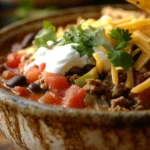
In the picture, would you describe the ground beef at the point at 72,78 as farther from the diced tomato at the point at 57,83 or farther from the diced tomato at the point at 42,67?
the diced tomato at the point at 42,67

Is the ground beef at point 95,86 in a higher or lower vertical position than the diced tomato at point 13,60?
higher

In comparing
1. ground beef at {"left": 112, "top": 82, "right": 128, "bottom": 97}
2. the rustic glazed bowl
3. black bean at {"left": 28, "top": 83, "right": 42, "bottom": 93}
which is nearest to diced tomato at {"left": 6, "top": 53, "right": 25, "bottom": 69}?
black bean at {"left": 28, "top": 83, "right": 42, "bottom": 93}

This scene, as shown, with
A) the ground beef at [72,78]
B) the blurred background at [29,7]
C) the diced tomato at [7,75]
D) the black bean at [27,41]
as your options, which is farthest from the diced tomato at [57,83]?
the blurred background at [29,7]

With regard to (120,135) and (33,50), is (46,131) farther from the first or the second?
(33,50)

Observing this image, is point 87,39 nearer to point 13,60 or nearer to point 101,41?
point 101,41

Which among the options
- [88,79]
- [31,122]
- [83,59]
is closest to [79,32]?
[83,59]

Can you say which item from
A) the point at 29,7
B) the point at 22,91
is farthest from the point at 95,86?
the point at 29,7

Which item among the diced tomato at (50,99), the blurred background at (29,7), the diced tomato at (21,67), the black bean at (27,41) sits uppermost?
the diced tomato at (50,99)

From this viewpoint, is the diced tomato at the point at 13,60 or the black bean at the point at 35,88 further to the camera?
the diced tomato at the point at 13,60
